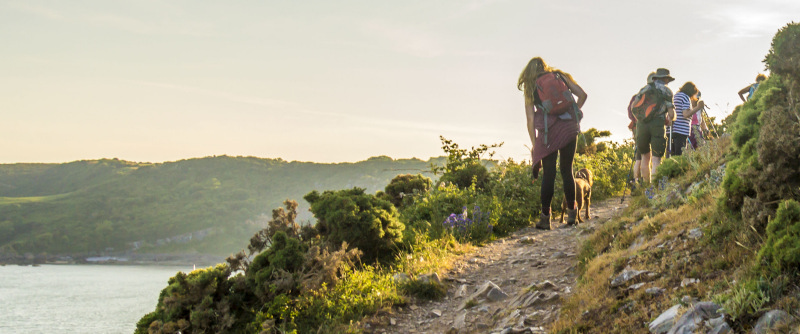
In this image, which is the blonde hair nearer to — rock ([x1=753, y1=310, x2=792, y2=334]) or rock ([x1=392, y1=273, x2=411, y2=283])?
rock ([x1=392, y1=273, x2=411, y2=283])

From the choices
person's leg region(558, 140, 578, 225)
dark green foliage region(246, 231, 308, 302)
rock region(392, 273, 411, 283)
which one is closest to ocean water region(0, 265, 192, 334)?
dark green foliage region(246, 231, 308, 302)

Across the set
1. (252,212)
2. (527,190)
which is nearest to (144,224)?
(252,212)

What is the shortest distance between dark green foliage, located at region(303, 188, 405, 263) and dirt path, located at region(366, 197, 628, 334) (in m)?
1.10

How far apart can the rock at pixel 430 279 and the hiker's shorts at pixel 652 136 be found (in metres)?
6.01

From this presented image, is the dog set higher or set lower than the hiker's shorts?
lower

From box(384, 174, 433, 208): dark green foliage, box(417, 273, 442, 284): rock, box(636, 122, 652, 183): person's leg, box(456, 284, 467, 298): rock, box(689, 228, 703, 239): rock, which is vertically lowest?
box(456, 284, 467, 298): rock

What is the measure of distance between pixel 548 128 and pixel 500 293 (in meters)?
3.32

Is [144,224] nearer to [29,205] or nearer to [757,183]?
[29,205]

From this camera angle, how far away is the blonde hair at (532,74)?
8.02m

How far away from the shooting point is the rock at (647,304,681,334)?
3.19 metres

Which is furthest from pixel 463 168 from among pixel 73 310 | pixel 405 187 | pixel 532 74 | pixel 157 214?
pixel 157 214

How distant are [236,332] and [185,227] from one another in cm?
16563

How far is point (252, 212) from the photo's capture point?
527ft

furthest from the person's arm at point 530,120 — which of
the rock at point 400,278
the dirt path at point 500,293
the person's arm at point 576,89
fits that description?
the rock at point 400,278
